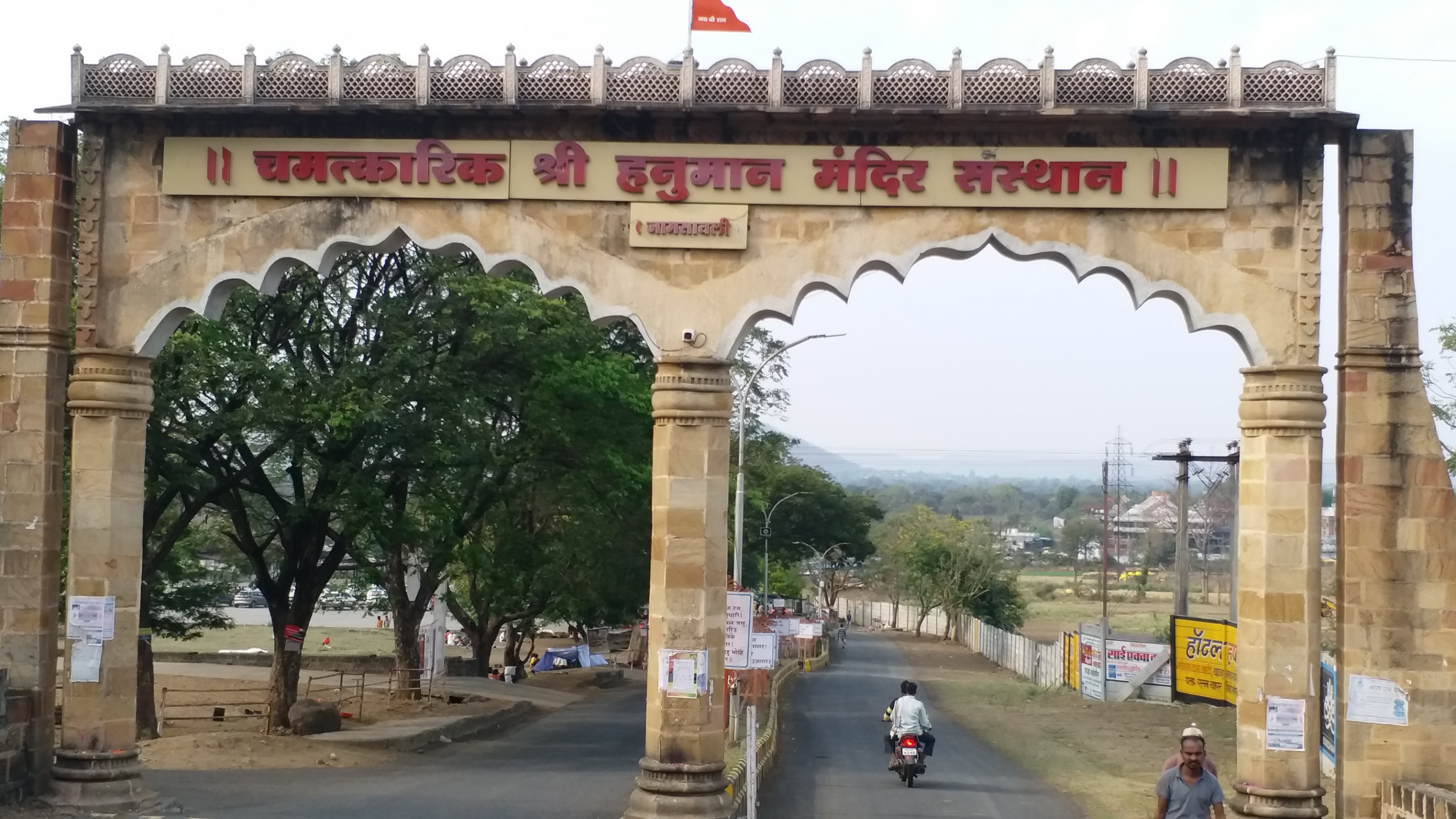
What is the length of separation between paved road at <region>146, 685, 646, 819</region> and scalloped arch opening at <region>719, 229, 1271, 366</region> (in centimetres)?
572

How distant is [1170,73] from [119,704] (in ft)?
32.2

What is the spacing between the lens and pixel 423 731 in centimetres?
2339

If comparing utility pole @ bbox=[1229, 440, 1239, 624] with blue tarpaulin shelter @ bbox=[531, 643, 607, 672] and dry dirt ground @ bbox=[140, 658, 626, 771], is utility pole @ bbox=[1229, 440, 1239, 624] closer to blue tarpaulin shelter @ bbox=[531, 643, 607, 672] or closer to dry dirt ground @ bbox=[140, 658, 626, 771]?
dry dirt ground @ bbox=[140, 658, 626, 771]

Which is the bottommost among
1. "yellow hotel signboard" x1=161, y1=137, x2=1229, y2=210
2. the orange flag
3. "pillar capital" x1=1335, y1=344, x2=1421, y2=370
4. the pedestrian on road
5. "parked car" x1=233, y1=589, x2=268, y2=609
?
"parked car" x1=233, y1=589, x2=268, y2=609

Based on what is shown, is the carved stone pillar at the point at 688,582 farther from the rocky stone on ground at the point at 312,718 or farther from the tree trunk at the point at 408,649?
the tree trunk at the point at 408,649

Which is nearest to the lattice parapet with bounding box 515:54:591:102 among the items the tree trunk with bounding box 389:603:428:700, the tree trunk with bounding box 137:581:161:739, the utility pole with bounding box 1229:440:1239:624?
the tree trunk with bounding box 137:581:161:739

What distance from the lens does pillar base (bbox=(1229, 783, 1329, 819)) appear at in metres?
11.1

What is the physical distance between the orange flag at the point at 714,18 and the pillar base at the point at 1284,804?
7.32 metres

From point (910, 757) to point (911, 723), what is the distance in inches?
16.0

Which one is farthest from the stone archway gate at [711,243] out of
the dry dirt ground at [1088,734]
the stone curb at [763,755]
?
the dry dirt ground at [1088,734]

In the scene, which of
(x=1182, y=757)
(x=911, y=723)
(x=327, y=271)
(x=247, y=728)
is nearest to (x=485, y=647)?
(x=247, y=728)

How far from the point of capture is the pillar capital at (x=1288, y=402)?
11.3 m

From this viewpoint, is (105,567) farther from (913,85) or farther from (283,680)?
(283,680)

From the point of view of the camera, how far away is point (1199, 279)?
1160 centimetres
